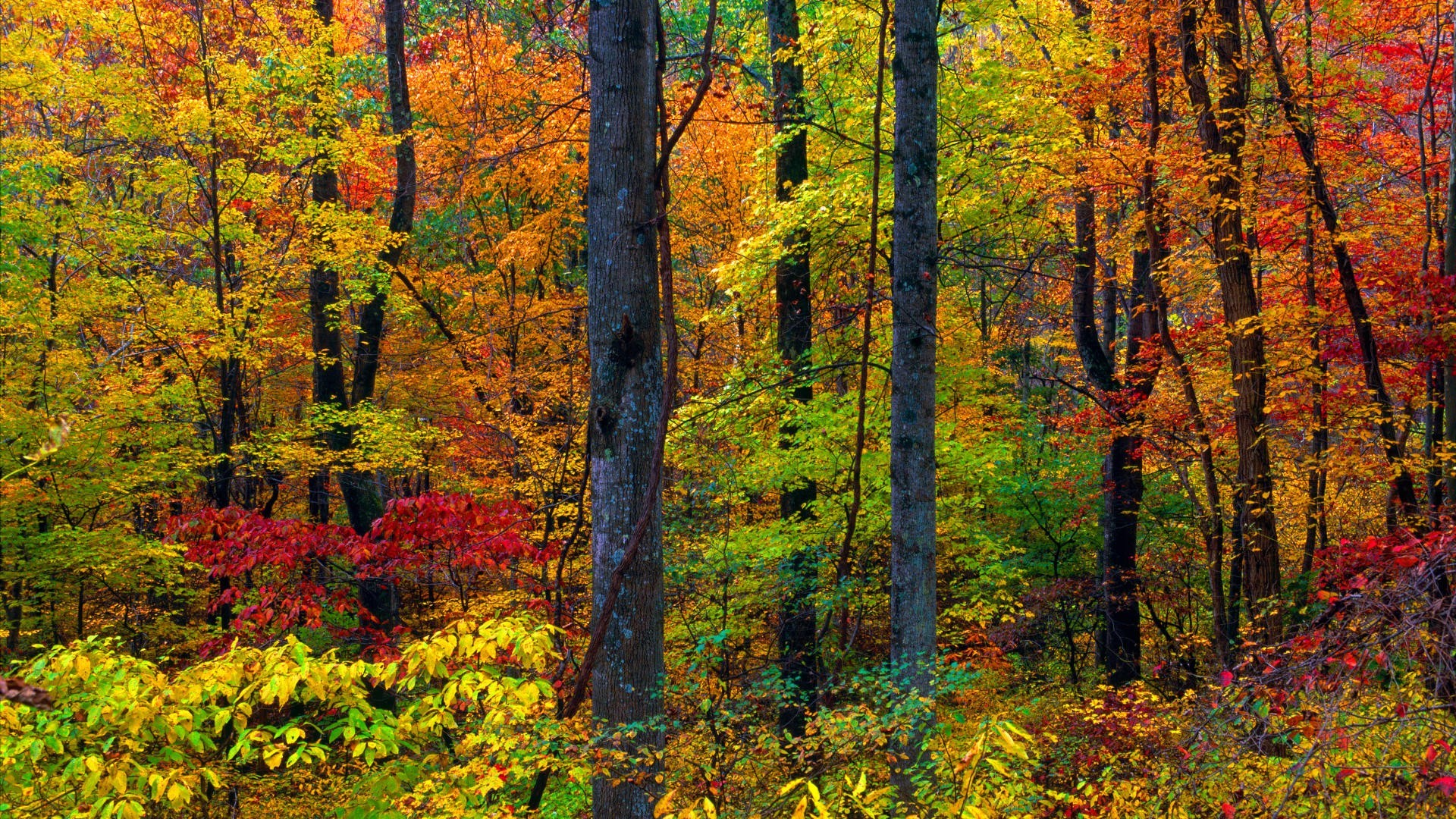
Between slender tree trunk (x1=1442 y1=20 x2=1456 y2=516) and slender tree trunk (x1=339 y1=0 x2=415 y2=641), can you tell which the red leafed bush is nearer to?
slender tree trunk (x1=339 y1=0 x2=415 y2=641)

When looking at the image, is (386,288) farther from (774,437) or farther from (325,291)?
(774,437)

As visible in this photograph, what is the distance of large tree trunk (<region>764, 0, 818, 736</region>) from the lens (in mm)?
8414

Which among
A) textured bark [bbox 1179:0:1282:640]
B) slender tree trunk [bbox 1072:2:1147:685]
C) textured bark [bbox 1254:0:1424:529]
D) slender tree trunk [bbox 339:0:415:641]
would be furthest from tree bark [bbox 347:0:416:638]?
textured bark [bbox 1254:0:1424:529]

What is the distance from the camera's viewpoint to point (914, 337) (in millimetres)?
5773

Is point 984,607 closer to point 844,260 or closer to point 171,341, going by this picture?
point 844,260

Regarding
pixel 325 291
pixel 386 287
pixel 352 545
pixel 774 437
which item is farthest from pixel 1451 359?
→ pixel 325 291

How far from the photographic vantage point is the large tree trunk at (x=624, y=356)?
3846 mm

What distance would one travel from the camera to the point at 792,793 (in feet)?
17.7

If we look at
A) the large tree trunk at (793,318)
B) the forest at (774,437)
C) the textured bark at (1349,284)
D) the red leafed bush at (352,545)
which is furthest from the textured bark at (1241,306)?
the red leafed bush at (352,545)

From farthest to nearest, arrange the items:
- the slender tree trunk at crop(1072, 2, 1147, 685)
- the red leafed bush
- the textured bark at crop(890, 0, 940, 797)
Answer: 1. the slender tree trunk at crop(1072, 2, 1147, 685)
2. the red leafed bush
3. the textured bark at crop(890, 0, 940, 797)

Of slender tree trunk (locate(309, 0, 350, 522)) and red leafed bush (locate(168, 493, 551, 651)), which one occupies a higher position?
slender tree trunk (locate(309, 0, 350, 522))

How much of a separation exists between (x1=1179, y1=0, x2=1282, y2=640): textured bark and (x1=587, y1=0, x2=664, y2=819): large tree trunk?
6.27m

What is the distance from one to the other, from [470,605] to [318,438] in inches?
164

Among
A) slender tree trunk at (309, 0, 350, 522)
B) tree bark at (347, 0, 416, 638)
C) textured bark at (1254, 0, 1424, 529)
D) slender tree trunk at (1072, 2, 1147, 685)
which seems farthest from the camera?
tree bark at (347, 0, 416, 638)
